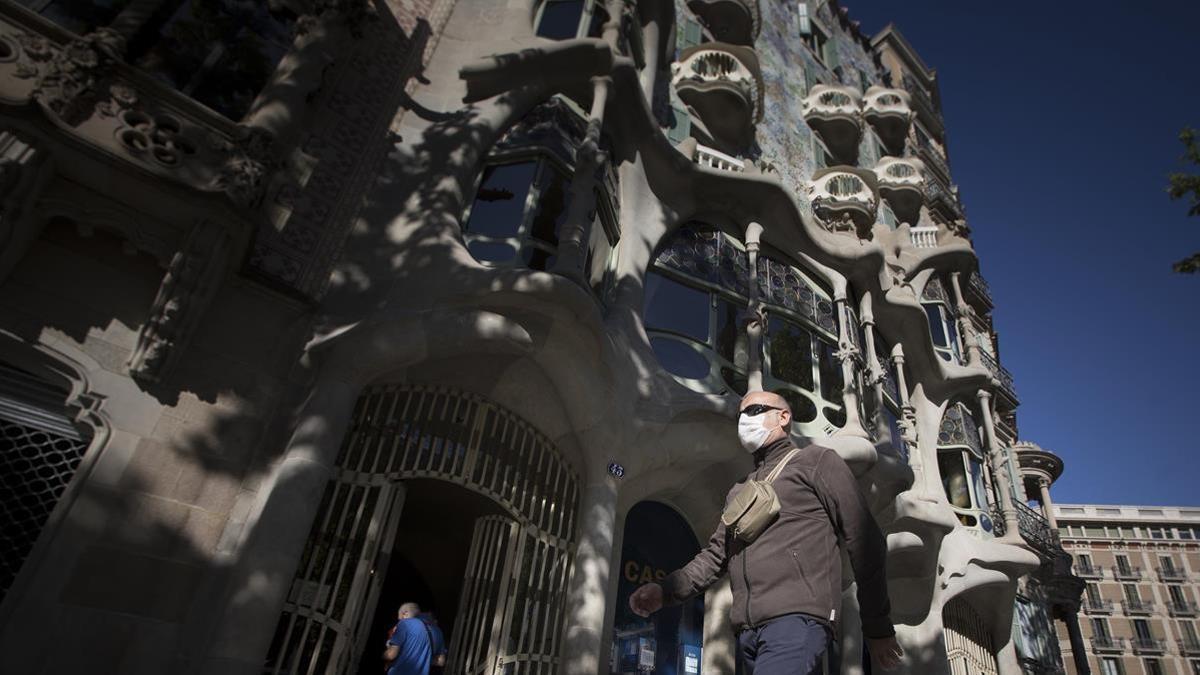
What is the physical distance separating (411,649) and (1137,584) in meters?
52.5

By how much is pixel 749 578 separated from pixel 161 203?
17.7 ft

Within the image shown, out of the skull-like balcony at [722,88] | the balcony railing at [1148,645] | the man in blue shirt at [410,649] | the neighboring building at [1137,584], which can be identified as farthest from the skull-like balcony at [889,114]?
the balcony railing at [1148,645]

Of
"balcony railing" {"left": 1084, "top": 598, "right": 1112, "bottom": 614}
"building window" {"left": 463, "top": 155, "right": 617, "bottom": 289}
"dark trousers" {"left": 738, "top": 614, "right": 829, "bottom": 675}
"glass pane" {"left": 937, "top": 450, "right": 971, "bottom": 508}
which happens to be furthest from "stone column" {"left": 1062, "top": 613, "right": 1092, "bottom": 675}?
"balcony railing" {"left": 1084, "top": 598, "right": 1112, "bottom": 614}

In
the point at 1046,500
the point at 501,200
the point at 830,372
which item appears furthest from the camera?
the point at 1046,500

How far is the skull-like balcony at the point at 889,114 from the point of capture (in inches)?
764

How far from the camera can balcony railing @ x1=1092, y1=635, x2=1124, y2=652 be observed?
41000mm

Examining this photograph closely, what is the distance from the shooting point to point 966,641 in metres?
12.3

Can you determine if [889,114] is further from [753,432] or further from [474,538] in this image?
[753,432]

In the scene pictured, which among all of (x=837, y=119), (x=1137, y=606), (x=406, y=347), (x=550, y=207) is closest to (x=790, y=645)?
(x=406, y=347)

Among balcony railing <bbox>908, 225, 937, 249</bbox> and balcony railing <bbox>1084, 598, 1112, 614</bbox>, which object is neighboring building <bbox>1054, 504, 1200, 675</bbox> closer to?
balcony railing <bbox>1084, 598, 1112, 614</bbox>

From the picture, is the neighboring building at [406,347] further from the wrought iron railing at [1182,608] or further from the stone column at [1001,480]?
the wrought iron railing at [1182,608]

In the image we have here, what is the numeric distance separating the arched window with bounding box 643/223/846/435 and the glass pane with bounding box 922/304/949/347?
202 inches

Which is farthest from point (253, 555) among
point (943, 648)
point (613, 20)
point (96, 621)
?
point (943, 648)

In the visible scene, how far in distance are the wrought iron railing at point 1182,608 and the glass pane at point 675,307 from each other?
4840 cm
